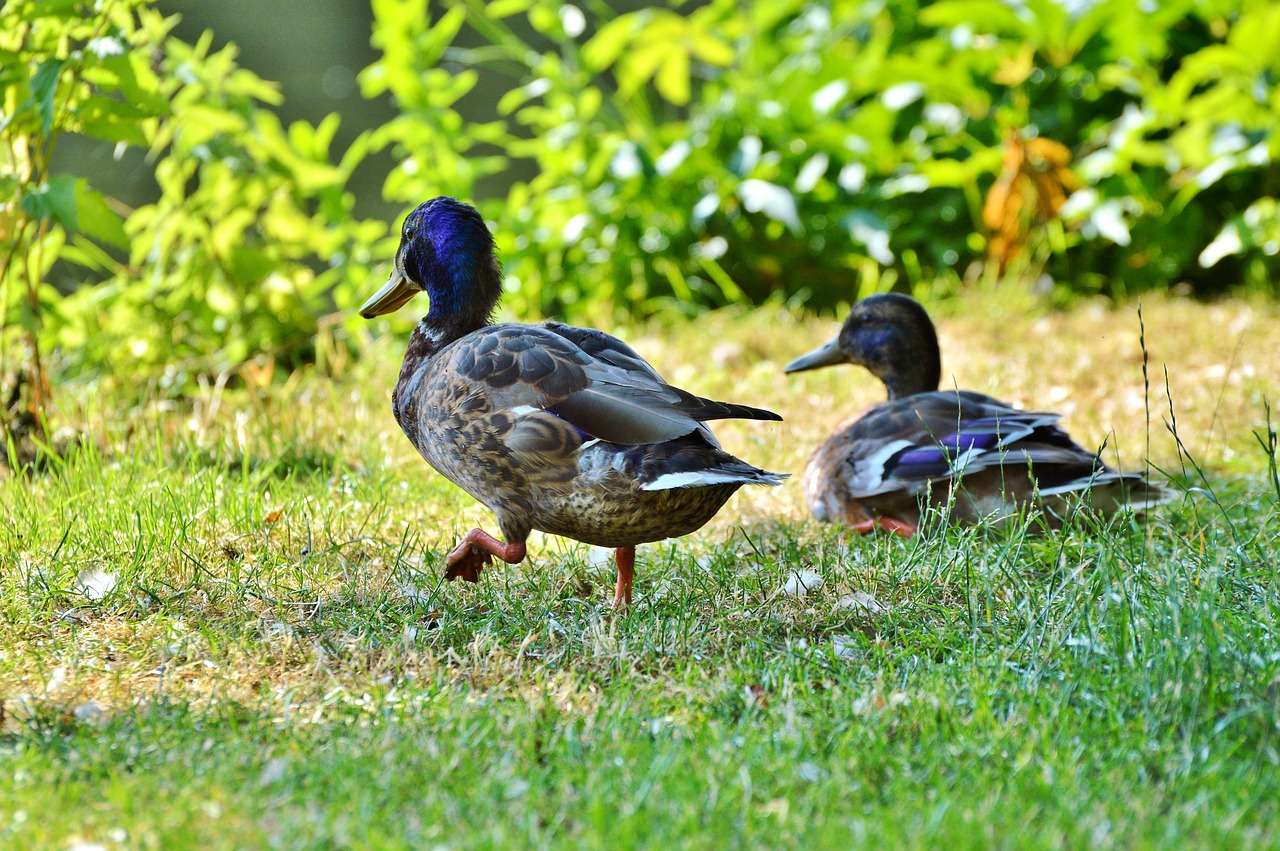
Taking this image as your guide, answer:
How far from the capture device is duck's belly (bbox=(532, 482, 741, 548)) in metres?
3.10

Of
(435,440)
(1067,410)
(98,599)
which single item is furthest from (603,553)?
(1067,410)

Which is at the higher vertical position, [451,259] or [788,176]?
[451,259]

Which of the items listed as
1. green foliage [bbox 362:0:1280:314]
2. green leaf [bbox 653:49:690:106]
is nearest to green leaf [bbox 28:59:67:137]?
green foliage [bbox 362:0:1280:314]

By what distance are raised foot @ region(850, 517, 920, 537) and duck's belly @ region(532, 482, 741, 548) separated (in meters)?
0.93

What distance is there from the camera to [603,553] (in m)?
3.81

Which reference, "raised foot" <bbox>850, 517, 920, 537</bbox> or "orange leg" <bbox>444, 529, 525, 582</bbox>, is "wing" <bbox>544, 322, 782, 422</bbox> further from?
"raised foot" <bbox>850, 517, 920, 537</bbox>

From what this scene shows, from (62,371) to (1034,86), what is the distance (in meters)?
5.42

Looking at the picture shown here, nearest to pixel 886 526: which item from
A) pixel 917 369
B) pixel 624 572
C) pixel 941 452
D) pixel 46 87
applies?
pixel 941 452

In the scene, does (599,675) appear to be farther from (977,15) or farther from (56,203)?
(977,15)

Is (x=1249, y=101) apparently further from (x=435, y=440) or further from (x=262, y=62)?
(x=262, y=62)

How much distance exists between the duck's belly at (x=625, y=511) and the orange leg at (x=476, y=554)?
0.12 metres

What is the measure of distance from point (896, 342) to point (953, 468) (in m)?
1.14

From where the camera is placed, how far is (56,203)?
13.0 feet

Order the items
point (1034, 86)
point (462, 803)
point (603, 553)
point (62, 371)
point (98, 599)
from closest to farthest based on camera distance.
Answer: point (462, 803) → point (98, 599) → point (603, 553) → point (62, 371) → point (1034, 86)
